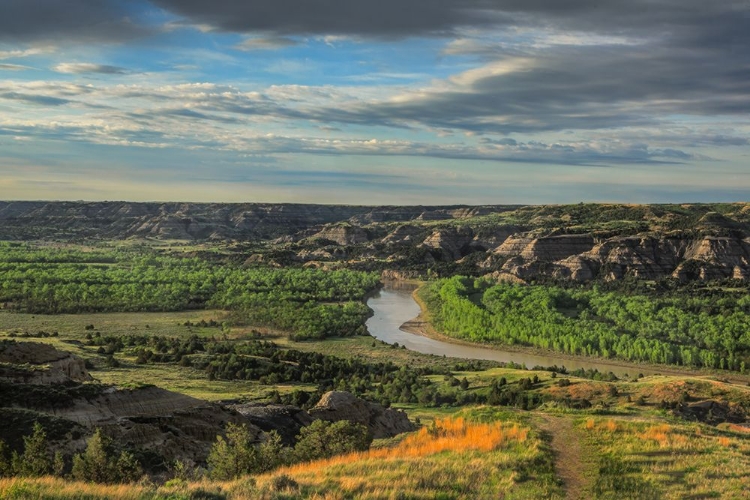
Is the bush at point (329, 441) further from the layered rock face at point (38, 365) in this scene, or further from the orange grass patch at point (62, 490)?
the layered rock face at point (38, 365)

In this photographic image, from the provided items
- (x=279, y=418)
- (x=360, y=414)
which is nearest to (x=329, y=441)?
(x=279, y=418)

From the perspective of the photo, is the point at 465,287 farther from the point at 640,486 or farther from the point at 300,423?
the point at 640,486

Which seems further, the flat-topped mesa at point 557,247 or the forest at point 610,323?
the flat-topped mesa at point 557,247

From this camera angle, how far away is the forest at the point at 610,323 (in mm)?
81750

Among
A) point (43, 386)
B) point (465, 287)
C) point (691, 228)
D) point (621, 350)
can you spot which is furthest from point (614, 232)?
point (43, 386)

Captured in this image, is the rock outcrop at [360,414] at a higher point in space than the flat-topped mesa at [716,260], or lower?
lower

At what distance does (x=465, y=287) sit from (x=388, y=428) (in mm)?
94712

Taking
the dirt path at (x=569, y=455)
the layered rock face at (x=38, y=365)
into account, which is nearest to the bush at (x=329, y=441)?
the dirt path at (x=569, y=455)

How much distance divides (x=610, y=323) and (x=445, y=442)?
8027cm

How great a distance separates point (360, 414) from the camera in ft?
127

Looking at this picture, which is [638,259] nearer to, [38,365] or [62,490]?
[38,365]

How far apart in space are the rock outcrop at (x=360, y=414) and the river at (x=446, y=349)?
45841mm

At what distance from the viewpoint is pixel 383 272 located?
18350cm

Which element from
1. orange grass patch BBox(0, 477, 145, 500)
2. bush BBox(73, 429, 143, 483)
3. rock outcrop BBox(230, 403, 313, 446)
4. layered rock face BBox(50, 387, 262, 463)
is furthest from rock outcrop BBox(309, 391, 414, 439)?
orange grass patch BBox(0, 477, 145, 500)
